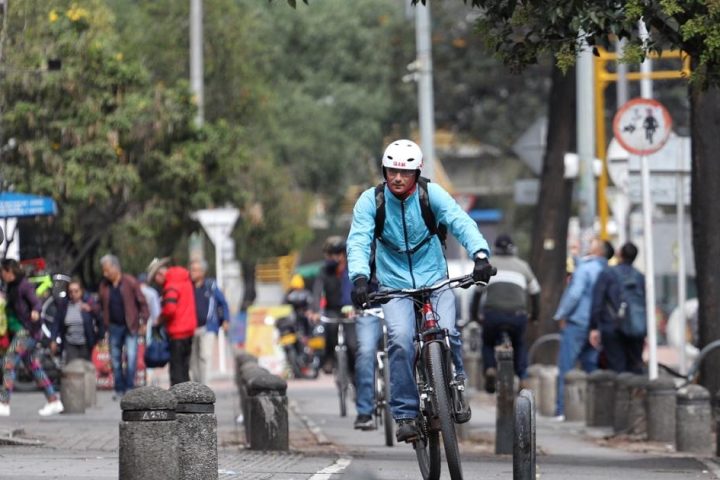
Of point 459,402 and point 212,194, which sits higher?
point 212,194

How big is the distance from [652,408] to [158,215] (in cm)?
1778

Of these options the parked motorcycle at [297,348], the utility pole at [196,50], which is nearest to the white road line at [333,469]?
the parked motorcycle at [297,348]

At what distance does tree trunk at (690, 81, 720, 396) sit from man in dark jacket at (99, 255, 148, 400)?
8.97 meters

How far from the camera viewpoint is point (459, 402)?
34.5 feet

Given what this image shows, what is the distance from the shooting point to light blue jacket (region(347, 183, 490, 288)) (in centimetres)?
1085

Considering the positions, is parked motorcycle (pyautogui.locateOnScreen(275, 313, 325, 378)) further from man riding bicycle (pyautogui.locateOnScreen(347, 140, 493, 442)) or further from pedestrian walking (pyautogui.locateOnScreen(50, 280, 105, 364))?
man riding bicycle (pyautogui.locateOnScreen(347, 140, 493, 442))

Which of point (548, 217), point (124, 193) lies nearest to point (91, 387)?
point (548, 217)

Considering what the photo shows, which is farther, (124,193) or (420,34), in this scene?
(420,34)

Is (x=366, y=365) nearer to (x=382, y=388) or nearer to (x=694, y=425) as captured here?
(x=382, y=388)

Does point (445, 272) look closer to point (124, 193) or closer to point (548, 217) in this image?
point (548, 217)

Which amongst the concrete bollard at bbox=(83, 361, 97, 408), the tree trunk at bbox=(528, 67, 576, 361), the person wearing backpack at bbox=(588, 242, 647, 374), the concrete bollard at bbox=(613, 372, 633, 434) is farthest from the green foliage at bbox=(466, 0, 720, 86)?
the tree trunk at bbox=(528, 67, 576, 361)

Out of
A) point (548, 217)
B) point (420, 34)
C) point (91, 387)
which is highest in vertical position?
point (420, 34)

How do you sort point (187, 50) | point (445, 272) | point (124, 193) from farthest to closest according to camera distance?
1. point (187, 50)
2. point (124, 193)
3. point (445, 272)

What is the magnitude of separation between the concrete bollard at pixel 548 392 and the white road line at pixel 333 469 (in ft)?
32.8
